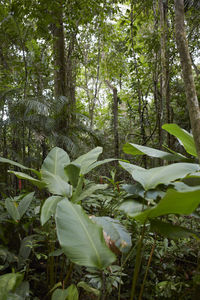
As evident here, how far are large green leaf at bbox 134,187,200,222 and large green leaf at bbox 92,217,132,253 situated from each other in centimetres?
17

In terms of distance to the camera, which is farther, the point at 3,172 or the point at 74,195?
the point at 3,172

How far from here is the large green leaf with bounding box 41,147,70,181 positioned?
139 centimetres

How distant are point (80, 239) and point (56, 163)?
68 centimetres

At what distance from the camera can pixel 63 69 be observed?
178 inches

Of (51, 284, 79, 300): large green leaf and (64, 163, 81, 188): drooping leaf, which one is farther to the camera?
(64, 163, 81, 188): drooping leaf

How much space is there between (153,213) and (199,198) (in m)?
0.19

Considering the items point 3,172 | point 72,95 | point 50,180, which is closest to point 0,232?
point 50,180

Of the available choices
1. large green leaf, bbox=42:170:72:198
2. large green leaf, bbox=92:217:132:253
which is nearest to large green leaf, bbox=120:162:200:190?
large green leaf, bbox=92:217:132:253

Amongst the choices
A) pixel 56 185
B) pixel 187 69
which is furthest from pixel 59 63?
pixel 56 185

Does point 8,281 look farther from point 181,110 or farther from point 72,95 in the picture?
point 181,110

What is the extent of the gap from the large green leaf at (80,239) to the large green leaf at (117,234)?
0.38ft

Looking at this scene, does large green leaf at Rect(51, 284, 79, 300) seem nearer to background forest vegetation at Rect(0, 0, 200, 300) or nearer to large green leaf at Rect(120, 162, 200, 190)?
background forest vegetation at Rect(0, 0, 200, 300)

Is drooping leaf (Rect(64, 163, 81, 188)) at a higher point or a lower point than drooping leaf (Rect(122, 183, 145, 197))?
higher

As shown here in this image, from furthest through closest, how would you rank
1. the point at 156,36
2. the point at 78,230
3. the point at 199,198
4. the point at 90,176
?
the point at 90,176, the point at 156,36, the point at 78,230, the point at 199,198
